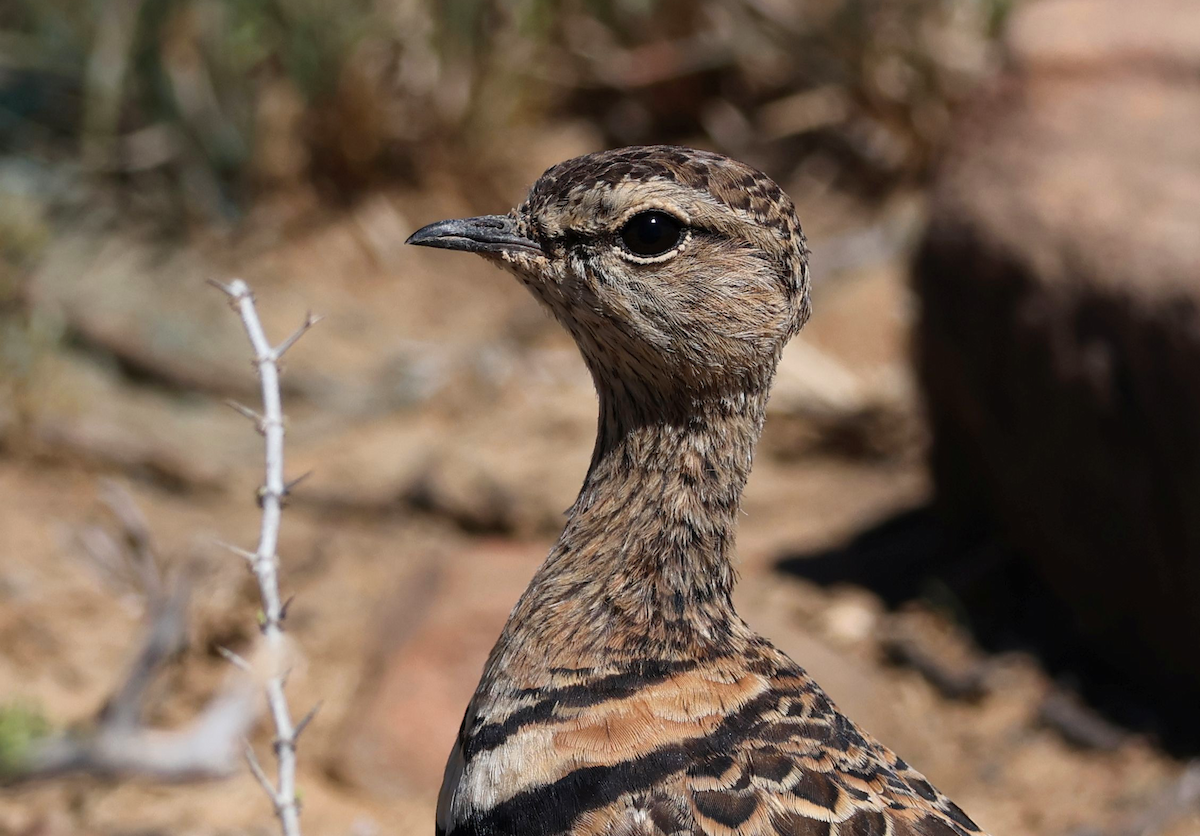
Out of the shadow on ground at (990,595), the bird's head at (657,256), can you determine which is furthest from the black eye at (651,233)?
the shadow on ground at (990,595)

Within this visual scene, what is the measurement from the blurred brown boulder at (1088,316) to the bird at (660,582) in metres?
2.60

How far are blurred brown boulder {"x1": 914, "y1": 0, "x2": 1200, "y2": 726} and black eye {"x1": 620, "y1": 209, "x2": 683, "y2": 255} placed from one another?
2833 mm

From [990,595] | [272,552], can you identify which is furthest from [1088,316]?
[272,552]

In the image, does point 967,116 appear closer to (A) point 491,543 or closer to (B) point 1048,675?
(B) point 1048,675

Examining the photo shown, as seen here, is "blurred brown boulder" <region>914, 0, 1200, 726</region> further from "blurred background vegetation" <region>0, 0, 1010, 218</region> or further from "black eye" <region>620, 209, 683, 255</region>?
"blurred background vegetation" <region>0, 0, 1010, 218</region>

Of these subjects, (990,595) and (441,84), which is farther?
(441,84)

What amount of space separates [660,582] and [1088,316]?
301 cm

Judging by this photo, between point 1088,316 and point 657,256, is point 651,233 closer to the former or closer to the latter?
point 657,256

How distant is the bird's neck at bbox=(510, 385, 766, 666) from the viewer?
2.69 meters

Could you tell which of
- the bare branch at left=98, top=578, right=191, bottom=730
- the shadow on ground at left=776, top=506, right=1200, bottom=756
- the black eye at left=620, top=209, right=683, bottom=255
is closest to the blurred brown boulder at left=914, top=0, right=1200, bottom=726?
the shadow on ground at left=776, top=506, right=1200, bottom=756

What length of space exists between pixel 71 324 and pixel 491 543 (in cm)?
277

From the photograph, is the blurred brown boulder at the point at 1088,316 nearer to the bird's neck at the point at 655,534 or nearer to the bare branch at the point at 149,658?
the bird's neck at the point at 655,534

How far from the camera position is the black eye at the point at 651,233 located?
261 centimetres

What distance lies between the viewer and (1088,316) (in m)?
5.09
